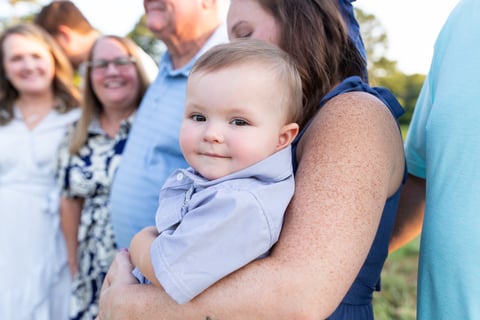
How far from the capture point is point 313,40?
5.00ft

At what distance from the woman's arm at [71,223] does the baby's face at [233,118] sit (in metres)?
2.30

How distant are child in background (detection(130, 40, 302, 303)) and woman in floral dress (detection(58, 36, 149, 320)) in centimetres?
176

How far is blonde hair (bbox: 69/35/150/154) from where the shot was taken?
316 cm

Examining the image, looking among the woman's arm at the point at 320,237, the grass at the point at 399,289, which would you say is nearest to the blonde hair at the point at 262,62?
the woman's arm at the point at 320,237

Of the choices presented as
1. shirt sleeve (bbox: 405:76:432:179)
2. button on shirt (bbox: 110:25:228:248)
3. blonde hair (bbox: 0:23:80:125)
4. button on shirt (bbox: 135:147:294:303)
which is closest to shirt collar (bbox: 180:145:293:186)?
button on shirt (bbox: 135:147:294:303)

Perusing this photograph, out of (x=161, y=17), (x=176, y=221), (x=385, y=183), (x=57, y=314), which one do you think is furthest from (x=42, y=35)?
(x=385, y=183)

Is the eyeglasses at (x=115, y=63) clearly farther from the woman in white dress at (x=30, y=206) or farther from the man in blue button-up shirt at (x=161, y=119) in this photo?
the woman in white dress at (x=30, y=206)

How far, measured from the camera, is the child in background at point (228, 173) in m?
1.11

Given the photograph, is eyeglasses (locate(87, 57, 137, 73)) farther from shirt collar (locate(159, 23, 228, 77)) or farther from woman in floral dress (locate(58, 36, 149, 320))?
shirt collar (locate(159, 23, 228, 77))

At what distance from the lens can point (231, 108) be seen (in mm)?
1209

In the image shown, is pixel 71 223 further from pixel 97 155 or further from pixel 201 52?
pixel 201 52

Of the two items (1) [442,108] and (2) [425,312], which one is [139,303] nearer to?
(2) [425,312]

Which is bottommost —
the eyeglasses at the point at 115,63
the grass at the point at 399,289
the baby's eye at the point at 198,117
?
the grass at the point at 399,289

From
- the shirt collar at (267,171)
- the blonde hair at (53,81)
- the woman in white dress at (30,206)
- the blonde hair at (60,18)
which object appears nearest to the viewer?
the shirt collar at (267,171)
